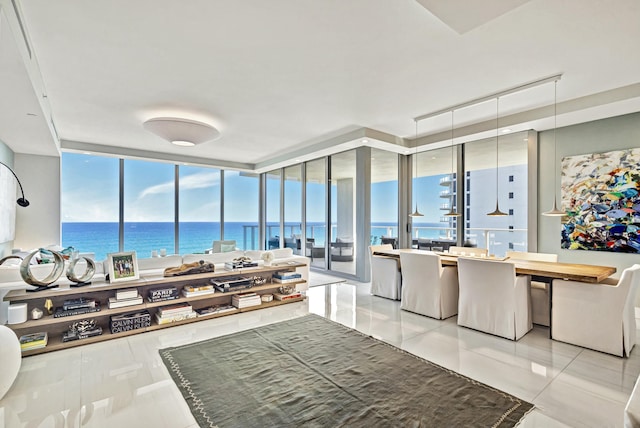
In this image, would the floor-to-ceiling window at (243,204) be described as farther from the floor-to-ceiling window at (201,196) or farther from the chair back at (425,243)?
the chair back at (425,243)

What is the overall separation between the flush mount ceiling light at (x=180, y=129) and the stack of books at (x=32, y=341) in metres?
2.93

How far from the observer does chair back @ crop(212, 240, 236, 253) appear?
6955 mm

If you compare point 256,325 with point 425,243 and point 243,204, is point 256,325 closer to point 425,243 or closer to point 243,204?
point 425,243

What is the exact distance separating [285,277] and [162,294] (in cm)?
166

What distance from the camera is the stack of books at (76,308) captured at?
3.06 m

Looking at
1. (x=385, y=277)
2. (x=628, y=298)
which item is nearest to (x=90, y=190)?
(x=385, y=277)

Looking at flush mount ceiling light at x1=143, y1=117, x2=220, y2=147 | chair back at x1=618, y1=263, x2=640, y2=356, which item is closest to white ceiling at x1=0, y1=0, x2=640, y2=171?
flush mount ceiling light at x1=143, y1=117, x2=220, y2=147

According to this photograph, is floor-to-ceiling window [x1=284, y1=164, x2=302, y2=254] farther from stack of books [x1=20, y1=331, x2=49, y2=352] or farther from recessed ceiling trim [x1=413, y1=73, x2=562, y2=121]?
stack of books [x1=20, y1=331, x2=49, y2=352]

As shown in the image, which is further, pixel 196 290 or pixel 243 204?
pixel 243 204

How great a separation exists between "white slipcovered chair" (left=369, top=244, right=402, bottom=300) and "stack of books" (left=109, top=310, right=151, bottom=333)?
327cm

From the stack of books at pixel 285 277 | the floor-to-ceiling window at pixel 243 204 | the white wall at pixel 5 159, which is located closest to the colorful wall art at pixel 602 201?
the stack of books at pixel 285 277

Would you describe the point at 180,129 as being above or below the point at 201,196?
above

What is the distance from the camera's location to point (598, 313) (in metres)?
2.91

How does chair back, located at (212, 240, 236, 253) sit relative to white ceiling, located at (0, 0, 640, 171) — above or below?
below
